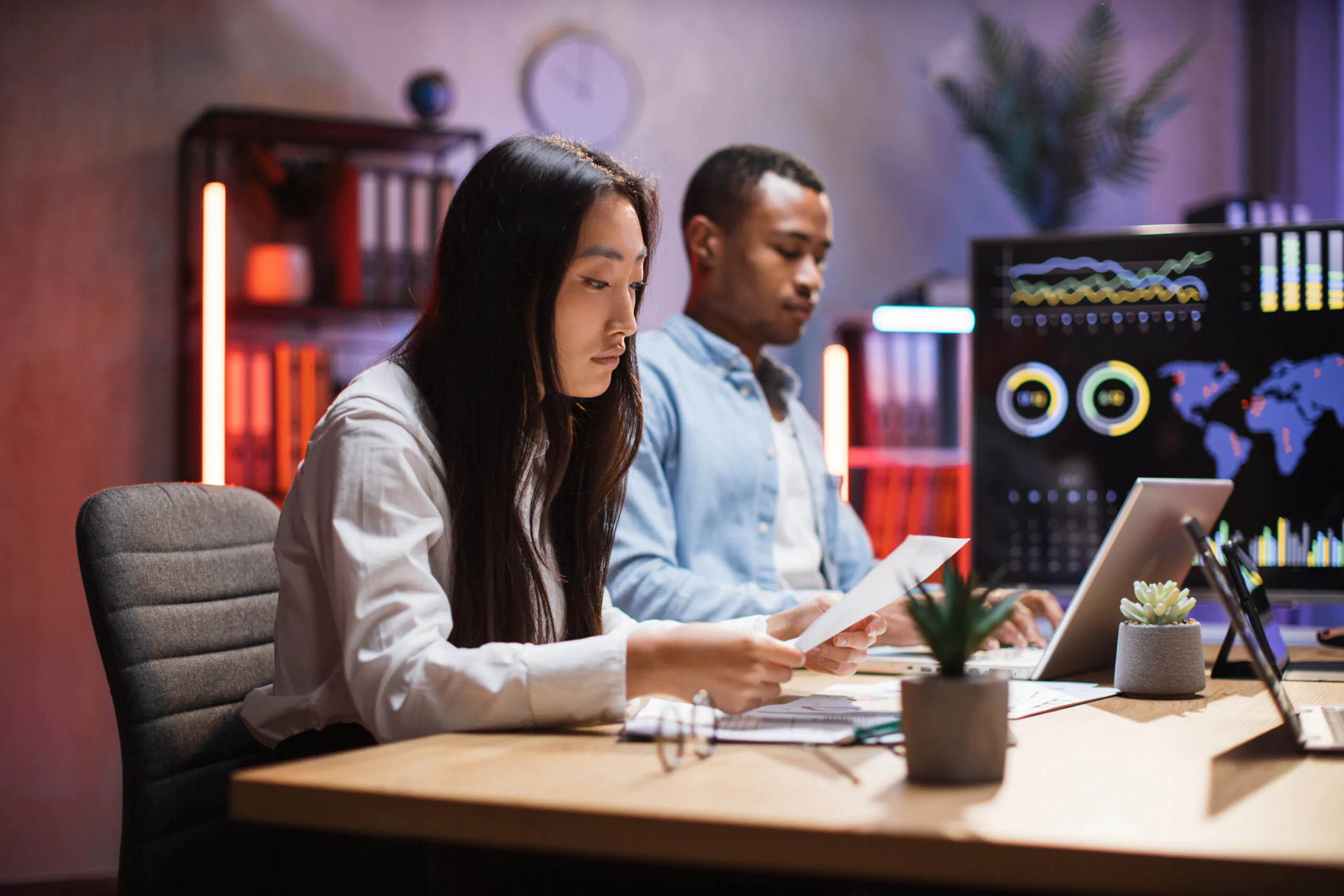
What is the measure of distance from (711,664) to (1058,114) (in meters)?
3.04

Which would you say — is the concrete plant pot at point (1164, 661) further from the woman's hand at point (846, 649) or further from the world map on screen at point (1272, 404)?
the world map on screen at point (1272, 404)

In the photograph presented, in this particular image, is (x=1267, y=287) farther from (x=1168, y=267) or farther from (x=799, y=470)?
(x=799, y=470)

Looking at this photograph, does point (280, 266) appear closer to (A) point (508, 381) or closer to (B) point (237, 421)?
(B) point (237, 421)

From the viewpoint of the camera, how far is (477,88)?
A: 355 centimetres

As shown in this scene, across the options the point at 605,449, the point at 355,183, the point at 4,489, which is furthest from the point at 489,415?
the point at 4,489

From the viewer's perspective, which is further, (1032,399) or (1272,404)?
(1032,399)

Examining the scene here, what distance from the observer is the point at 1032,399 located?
200cm

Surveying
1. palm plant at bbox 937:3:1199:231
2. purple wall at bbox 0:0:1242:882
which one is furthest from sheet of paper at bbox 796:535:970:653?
palm plant at bbox 937:3:1199:231

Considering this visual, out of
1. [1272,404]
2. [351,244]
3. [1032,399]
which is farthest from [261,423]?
[1272,404]

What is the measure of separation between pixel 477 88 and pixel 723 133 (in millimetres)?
806

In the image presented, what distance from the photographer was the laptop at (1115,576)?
1335 mm

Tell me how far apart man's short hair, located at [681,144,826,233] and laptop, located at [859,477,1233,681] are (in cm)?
A: 101

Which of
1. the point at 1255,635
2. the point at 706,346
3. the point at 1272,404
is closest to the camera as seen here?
the point at 1255,635

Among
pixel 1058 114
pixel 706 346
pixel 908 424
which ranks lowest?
pixel 908 424
